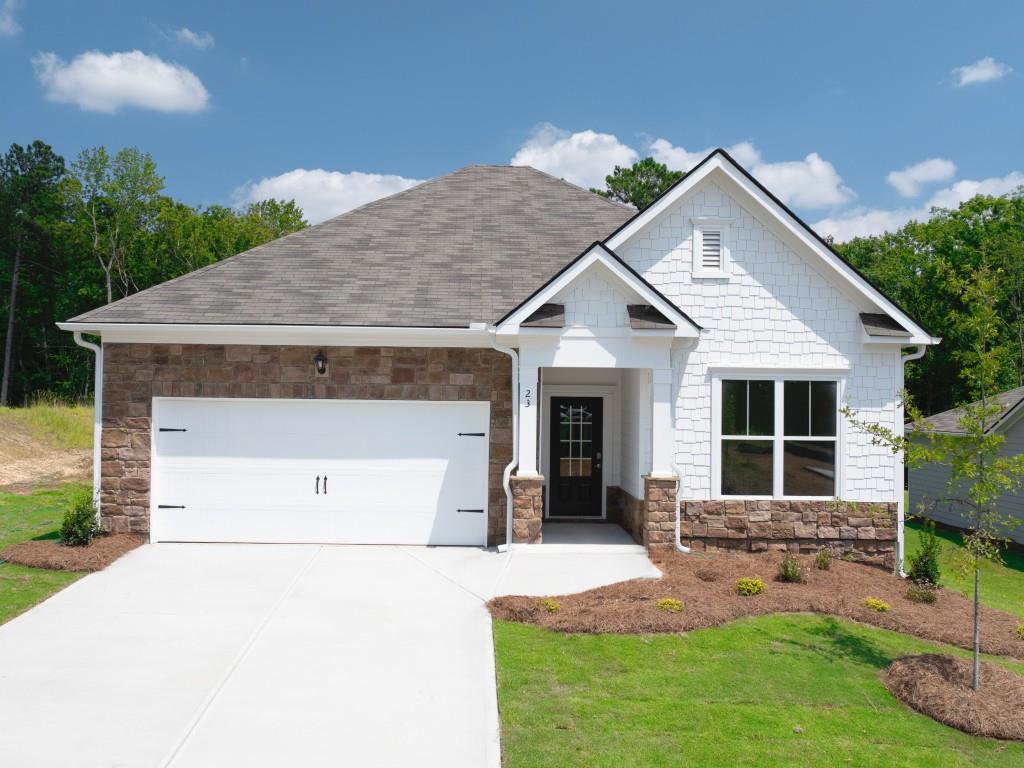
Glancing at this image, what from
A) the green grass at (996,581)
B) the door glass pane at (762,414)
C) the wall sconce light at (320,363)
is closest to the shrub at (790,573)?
the green grass at (996,581)

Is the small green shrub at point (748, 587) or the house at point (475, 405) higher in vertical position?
the house at point (475, 405)

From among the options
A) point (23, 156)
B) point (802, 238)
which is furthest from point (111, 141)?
point (802, 238)

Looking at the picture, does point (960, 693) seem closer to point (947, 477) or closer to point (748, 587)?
point (748, 587)

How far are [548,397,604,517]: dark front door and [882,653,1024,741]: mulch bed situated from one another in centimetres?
635

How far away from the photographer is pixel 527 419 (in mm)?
10031

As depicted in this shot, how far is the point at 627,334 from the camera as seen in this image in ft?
32.9

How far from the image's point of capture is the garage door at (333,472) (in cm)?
1073

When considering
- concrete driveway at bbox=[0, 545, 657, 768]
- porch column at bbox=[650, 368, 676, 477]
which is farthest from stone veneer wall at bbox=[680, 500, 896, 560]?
concrete driveway at bbox=[0, 545, 657, 768]

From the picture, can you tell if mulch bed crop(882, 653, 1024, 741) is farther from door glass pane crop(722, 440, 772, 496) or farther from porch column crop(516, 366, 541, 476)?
porch column crop(516, 366, 541, 476)

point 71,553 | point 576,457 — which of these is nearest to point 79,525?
point 71,553

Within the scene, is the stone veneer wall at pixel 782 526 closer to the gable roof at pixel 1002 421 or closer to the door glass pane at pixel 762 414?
the door glass pane at pixel 762 414

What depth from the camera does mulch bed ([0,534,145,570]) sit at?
902 cm

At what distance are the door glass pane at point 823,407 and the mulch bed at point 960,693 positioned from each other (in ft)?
14.2

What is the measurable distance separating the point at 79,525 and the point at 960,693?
1069 cm
